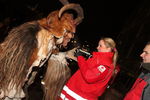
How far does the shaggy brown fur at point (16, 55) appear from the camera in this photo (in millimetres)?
1735

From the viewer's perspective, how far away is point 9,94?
176 centimetres

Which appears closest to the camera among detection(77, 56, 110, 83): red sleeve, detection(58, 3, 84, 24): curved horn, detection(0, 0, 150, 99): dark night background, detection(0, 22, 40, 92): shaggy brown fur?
detection(0, 22, 40, 92): shaggy brown fur

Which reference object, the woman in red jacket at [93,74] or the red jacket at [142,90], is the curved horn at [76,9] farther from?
the red jacket at [142,90]

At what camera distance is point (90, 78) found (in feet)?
8.10

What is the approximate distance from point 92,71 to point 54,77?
52 centimetres

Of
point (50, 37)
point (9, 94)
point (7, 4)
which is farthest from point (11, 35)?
point (7, 4)

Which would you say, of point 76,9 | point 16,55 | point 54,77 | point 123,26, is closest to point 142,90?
point 54,77

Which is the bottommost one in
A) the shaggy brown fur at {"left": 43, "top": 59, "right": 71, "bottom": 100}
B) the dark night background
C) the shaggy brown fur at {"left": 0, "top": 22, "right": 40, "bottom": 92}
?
the dark night background

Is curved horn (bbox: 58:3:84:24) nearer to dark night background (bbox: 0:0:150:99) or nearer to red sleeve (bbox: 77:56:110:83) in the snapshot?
red sleeve (bbox: 77:56:110:83)

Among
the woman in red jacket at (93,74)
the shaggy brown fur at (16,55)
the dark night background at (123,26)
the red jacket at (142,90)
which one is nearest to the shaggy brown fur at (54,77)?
the woman in red jacket at (93,74)

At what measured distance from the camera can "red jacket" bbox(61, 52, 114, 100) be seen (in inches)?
97.4

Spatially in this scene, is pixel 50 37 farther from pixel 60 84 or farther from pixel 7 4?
pixel 7 4

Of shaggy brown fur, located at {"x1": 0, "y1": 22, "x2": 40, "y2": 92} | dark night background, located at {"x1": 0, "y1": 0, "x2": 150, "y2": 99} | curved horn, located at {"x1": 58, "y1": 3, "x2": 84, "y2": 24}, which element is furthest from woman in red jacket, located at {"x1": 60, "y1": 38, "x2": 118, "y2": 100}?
dark night background, located at {"x1": 0, "y1": 0, "x2": 150, "y2": 99}

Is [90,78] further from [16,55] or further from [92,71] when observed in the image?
[16,55]
